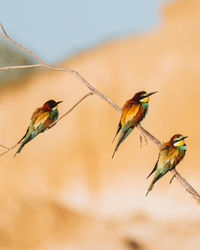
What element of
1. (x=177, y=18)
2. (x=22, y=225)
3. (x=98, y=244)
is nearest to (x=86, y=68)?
(x=177, y=18)

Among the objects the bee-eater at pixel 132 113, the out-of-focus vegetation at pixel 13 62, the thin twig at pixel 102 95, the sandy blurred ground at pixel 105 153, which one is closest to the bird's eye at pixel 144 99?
the bee-eater at pixel 132 113

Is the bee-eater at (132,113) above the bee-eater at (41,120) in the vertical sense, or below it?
above

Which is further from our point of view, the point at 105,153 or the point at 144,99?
the point at 105,153

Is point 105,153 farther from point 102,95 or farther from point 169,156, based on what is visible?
point 102,95

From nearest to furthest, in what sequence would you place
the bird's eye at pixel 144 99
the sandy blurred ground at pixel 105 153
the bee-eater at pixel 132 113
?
1. the bee-eater at pixel 132 113
2. the bird's eye at pixel 144 99
3. the sandy blurred ground at pixel 105 153

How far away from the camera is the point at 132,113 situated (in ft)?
8.81

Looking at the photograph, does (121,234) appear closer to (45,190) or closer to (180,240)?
(180,240)

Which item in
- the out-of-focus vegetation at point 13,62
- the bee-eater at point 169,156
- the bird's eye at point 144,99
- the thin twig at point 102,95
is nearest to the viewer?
the thin twig at point 102,95

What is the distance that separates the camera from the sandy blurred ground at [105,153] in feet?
54.4

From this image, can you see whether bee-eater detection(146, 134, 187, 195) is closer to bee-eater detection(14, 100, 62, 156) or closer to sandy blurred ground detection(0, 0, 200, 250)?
bee-eater detection(14, 100, 62, 156)

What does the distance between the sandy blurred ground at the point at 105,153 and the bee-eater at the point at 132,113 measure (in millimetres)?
12749

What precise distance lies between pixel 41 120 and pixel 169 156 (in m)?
0.39

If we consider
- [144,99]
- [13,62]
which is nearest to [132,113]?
[144,99]

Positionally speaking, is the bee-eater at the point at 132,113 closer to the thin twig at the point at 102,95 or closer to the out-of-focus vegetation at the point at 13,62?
the thin twig at the point at 102,95
